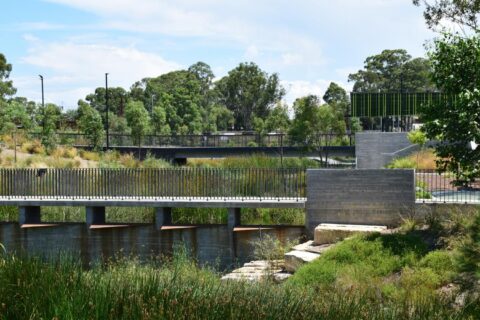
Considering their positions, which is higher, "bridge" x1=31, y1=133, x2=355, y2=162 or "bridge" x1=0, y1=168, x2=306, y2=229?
"bridge" x1=31, y1=133, x2=355, y2=162

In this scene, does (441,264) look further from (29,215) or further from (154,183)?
(29,215)

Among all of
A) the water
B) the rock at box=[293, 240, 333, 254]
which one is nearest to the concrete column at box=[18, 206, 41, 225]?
the water

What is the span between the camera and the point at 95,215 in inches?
877

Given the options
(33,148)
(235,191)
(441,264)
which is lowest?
(441,264)

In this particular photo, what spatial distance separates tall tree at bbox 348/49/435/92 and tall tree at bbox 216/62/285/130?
1892 centimetres

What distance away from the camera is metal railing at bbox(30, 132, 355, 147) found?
53906 mm

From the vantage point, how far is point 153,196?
75.4ft

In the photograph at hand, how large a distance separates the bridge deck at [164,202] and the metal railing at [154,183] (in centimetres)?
41

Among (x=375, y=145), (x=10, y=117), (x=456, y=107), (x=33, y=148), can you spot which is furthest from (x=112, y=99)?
(x=456, y=107)

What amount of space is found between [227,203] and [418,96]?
91.0ft

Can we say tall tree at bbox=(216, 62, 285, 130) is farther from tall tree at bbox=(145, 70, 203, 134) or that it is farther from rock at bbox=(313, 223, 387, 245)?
rock at bbox=(313, 223, 387, 245)

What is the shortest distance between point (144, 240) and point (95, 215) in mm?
1985

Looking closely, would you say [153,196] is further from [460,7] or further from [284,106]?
[284,106]

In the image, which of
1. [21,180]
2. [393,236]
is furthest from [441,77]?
[21,180]
